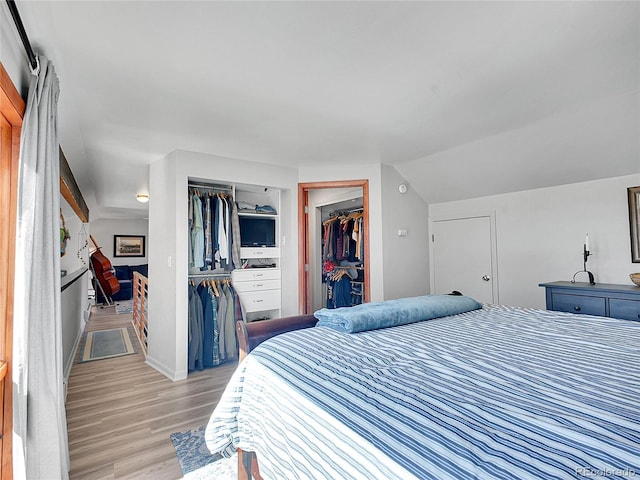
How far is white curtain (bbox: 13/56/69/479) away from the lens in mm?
1432

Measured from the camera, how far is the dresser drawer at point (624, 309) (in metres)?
2.44

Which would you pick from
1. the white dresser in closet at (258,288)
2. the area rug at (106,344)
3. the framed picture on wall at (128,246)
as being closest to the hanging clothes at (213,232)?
the white dresser in closet at (258,288)

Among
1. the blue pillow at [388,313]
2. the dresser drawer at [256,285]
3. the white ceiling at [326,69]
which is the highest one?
the white ceiling at [326,69]

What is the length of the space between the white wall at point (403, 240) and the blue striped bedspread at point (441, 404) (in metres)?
2.34

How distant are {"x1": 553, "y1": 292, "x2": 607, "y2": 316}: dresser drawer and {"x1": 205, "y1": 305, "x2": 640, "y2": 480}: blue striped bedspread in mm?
1393

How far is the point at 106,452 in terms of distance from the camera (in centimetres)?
200

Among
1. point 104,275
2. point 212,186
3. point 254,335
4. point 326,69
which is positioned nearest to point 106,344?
point 212,186

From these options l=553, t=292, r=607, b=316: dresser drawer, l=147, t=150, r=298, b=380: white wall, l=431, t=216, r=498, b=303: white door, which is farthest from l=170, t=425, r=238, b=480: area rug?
l=431, t=216, r=498, b=303: white door

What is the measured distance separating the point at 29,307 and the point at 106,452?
115 centimetres

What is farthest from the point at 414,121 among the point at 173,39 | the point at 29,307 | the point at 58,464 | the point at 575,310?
the point at 58,464

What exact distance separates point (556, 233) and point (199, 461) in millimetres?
3695

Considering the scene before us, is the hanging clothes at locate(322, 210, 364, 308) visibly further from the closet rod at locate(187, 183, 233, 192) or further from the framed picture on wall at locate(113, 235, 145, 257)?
the framed picture on wall at locate(113, 235, 145, 257)

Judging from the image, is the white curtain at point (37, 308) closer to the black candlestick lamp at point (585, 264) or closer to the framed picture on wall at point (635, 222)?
the black candlestick lamp at point (585, 264)

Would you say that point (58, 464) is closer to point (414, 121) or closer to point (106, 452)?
point (106, 452)
